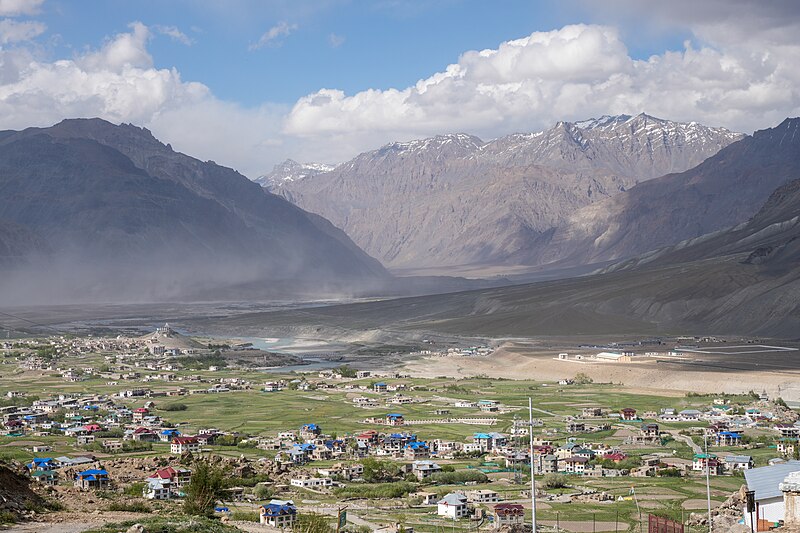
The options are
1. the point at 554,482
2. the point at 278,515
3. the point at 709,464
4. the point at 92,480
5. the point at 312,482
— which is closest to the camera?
the point at 278,515

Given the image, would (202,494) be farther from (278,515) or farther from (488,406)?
(488,406)

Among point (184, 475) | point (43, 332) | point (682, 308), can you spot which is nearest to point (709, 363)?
point (682, 308)

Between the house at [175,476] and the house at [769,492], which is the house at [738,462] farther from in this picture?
the house at [175,476]

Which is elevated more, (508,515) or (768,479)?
(768,479)

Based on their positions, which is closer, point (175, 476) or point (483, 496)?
point (175, 476)

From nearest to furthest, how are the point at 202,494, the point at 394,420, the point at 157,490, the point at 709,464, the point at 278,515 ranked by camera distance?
the point at 202,494
the point at 278,515
the point at 157,490
the point at 709,464
the point at 394,420

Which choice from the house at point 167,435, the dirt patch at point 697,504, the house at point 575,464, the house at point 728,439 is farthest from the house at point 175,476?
the house at point 728,439

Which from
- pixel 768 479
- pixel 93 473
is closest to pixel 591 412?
pixel 93 473
